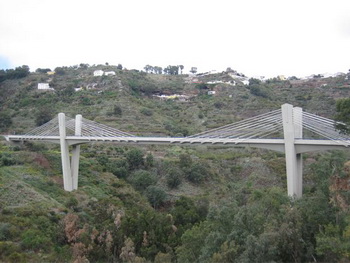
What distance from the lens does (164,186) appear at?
2659 centimetres

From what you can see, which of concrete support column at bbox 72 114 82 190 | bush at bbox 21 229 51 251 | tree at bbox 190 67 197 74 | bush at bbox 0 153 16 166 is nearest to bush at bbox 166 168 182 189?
concrete support column at bbox 72 114 82 190

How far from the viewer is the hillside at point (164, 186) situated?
10750 mm

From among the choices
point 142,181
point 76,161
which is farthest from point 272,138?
point 76,161

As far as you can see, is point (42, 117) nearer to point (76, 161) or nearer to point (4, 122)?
point (4, 122)

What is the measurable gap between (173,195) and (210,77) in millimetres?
42768

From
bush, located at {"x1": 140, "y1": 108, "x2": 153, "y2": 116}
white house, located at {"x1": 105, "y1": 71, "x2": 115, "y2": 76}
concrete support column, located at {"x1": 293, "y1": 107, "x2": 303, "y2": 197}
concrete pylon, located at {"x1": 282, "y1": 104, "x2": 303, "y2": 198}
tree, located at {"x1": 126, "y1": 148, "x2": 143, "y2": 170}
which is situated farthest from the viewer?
white house, located at {"x1": 105, "y1": 71, "x2": 115, "y2": 76}

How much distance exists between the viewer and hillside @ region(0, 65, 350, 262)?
10.8 metres

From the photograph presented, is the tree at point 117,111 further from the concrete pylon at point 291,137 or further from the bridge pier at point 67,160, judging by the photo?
the concrete pylon at point 291,137

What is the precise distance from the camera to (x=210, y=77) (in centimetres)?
6525

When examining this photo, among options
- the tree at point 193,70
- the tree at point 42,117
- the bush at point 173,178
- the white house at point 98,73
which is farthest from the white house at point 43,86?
the tree at point 193,70

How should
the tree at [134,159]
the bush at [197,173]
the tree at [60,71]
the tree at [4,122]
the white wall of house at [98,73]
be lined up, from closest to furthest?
the bush at [197,173], the tree at [134,159], the tree at [4,122], the white wall of house at [98,73], the tree at [60,71]

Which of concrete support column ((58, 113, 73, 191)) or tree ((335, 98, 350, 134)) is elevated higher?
tree ((335, 98, 350, 134))

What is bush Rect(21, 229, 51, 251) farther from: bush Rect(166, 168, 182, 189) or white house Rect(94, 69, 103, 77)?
white house Rect(94, 69, 103, 77)

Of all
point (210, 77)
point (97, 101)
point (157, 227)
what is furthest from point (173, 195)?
point (210, 77)
